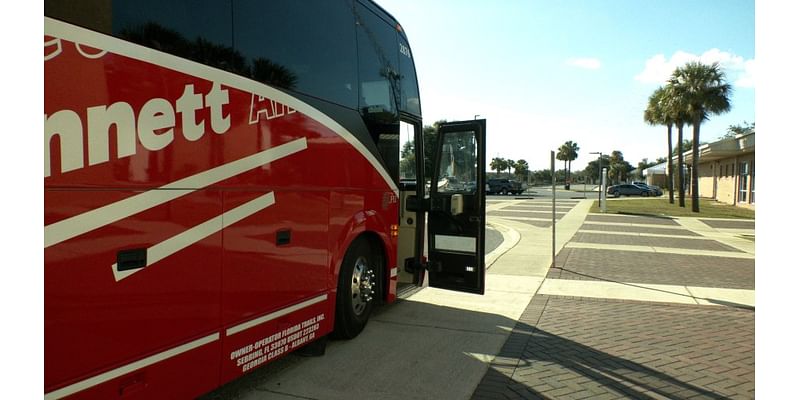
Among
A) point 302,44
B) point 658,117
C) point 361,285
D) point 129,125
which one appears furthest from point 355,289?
point 658,117

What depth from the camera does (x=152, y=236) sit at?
115 inches

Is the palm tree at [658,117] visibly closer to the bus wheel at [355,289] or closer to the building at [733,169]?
the building at [733,169]

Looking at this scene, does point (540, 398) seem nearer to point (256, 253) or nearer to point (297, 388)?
point (297, 388)

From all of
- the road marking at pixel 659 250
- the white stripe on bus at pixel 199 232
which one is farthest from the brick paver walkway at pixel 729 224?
the white stripe on bus at pixel 199 232

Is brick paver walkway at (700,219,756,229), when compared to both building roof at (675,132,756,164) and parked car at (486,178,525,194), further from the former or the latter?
parked car at (486,178,525,194)

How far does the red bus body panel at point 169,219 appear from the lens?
97.5 inches

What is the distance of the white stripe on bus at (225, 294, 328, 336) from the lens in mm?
3602

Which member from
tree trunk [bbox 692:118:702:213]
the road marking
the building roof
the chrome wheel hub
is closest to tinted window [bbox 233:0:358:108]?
the chrome wheel hub

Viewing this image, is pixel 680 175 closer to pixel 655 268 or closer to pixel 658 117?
pixel 658 117

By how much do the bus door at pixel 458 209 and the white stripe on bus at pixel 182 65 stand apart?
4.90ft

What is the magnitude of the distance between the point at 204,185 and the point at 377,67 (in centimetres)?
289

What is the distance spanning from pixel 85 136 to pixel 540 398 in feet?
11.7

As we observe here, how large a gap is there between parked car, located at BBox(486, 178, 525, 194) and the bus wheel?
4664 centimetres

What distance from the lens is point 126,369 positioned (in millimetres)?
2842
